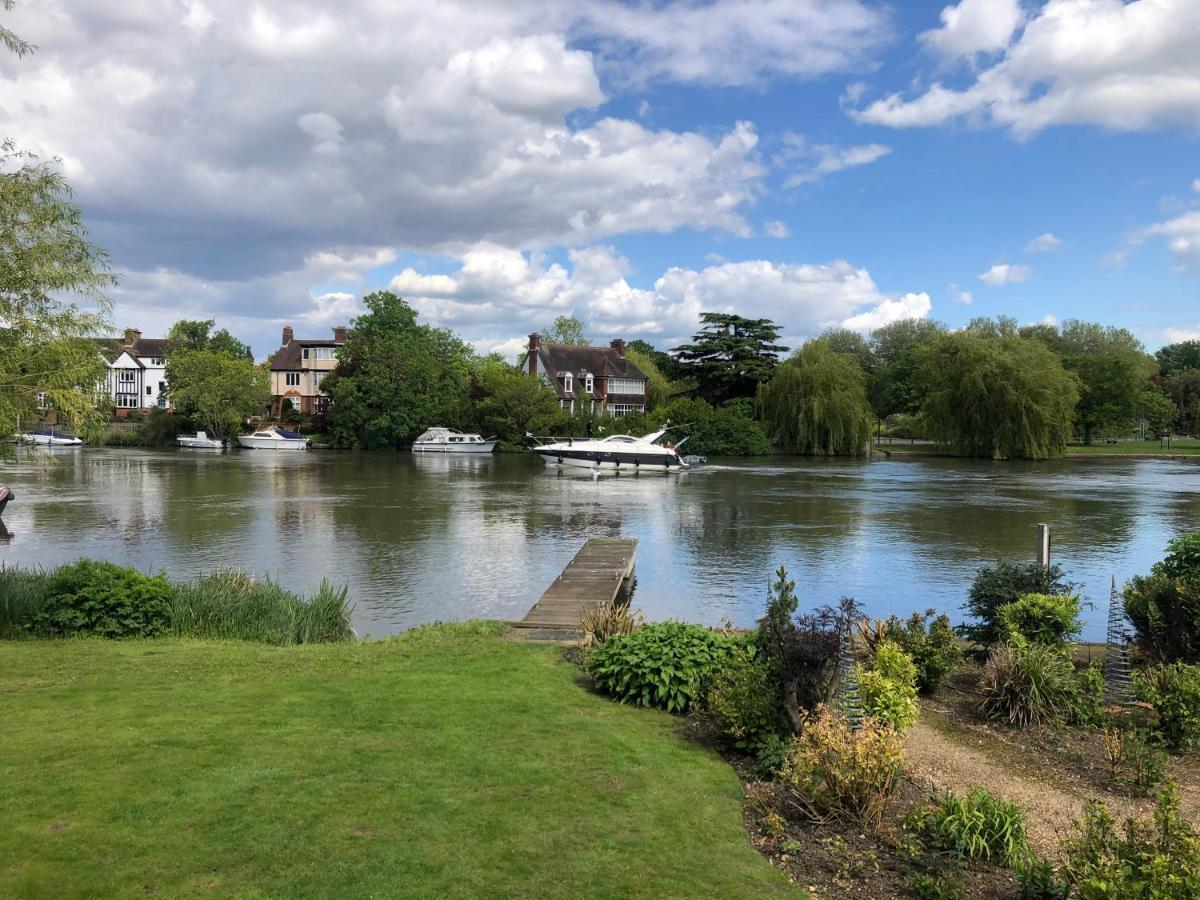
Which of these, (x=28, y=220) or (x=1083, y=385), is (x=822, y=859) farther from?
(x=1083, y=385)

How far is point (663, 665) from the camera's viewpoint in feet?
28.3

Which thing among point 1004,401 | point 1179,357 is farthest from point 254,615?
point 1179,357

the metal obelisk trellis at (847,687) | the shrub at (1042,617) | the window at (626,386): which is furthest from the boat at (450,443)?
the metal obelisk trellis at (847,687)

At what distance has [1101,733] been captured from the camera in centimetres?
793

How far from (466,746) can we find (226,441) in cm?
7721

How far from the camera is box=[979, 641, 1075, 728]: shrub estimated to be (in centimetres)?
828

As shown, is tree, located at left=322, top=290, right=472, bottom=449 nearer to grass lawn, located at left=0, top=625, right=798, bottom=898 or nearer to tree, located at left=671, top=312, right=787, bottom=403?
tree, located at left=671, top=312, right=787, bottom=403

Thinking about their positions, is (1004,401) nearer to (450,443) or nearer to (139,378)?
(450,443)

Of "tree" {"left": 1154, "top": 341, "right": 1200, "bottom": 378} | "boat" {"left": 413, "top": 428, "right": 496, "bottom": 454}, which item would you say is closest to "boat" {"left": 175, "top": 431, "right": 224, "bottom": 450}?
"boat" {"left": 413, "top": 428, "right": 496, "bottom": 454}

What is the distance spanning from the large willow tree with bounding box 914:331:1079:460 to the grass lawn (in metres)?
59.5

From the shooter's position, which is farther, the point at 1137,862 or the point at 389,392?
the point at 389,392

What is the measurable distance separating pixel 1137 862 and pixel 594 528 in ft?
75.5

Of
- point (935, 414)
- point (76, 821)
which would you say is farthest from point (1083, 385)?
point (76, 821)

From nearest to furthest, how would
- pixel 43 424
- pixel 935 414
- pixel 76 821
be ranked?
pixel 76 821, pixel 43 424, pixel 935 414
